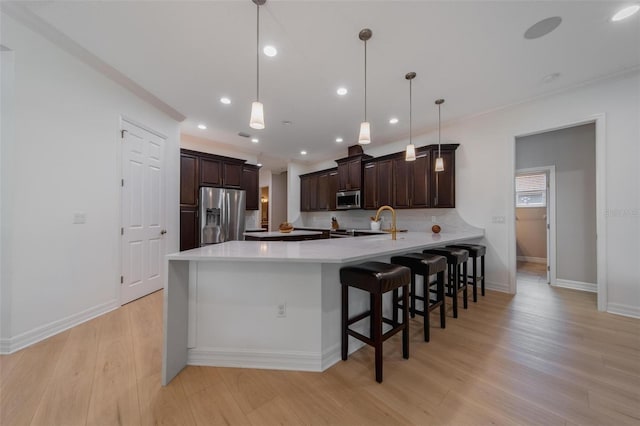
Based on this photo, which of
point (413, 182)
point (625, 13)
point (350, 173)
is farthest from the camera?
point (350, 173)

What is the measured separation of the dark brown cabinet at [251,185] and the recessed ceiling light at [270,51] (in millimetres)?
3132

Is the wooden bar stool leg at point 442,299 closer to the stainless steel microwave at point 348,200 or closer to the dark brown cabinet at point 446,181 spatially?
the dark brown cabinet at point 446,181

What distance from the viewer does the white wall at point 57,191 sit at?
1.94m

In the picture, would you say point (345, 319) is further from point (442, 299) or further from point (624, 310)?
point (624, 310)

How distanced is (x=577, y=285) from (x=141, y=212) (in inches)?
256

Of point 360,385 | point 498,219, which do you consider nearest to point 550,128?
point 498,219

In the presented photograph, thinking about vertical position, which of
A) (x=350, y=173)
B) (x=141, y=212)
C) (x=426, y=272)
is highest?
(x=350, y=173)

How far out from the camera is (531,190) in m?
5.44

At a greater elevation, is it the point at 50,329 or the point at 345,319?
the point at 345,319

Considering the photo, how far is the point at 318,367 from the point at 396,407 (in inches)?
22.1

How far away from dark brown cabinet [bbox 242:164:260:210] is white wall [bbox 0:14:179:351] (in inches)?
98.3

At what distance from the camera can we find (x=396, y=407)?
4.42 feet

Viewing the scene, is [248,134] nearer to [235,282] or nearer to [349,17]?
[349,17]

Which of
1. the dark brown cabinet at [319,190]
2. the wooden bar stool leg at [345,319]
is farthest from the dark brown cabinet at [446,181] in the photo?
the wooden bar stool leg at [345,319]
